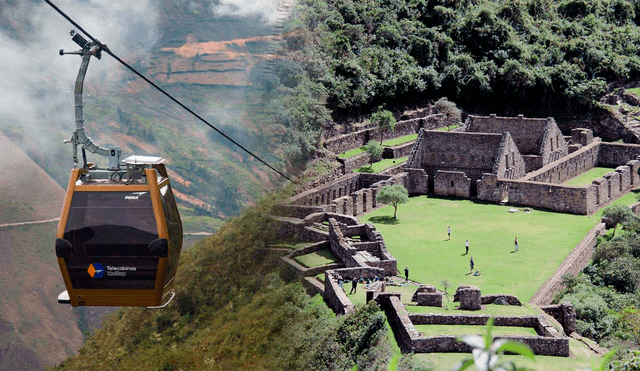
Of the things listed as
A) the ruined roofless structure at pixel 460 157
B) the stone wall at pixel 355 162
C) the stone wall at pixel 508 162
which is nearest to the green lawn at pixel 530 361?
the stone wall at pixel 508 162

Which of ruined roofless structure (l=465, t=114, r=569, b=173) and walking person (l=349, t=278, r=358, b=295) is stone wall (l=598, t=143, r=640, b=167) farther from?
walking person (l=349, t=278, r=358, b=295)

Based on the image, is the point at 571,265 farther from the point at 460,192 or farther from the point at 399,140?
the point at 399,140

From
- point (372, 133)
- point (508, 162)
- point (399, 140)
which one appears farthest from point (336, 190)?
point (399, 140)

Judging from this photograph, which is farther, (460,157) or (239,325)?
(460,157)

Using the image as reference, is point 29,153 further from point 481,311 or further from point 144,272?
point 144,272

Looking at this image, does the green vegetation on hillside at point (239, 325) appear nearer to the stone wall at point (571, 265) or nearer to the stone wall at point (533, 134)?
the stone wall at point (571, 265)
